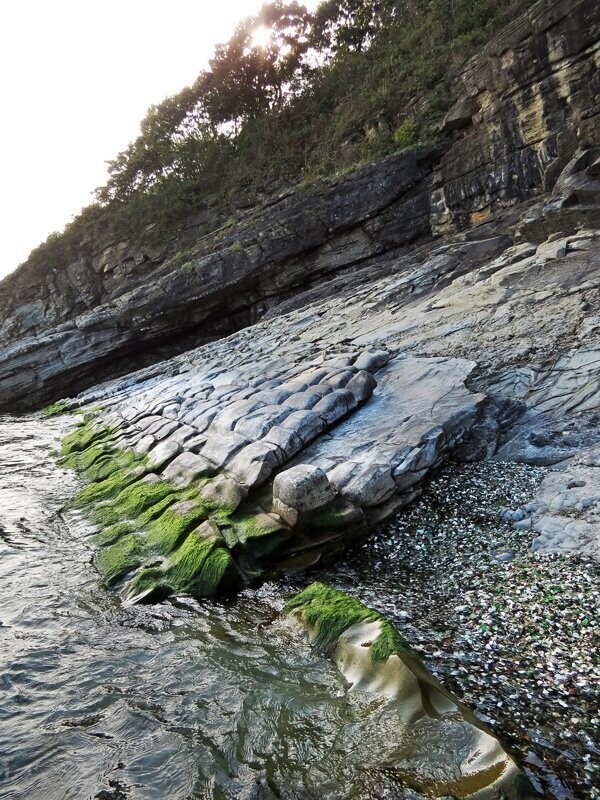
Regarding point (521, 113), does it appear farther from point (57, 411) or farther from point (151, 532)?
point (57, 411)

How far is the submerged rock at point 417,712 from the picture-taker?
124 inches

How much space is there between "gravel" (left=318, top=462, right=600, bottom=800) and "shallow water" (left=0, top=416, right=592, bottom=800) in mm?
195

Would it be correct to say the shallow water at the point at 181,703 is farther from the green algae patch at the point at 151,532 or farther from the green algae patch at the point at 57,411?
the green algae patch at the point at 57,411

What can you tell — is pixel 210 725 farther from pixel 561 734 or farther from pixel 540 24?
pixel 540 24

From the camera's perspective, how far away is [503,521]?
6641 millimetres

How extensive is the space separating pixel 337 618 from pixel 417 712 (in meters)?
1.38

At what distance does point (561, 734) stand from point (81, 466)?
12.4 metres

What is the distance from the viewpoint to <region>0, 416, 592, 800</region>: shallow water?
3537 millimetres

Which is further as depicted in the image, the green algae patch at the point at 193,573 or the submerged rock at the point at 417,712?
the green algae patch at the point at 193,573

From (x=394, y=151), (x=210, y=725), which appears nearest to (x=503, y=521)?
(x=210, y=725)

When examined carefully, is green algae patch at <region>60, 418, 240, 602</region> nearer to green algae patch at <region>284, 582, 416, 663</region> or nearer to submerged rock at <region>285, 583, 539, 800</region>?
green algae patch at <region>284, 582, 416, 663</region>

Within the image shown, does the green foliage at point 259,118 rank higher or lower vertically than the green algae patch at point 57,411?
higher

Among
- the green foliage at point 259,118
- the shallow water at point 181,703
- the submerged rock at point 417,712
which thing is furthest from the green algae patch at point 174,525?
the green foliage at point 259,118

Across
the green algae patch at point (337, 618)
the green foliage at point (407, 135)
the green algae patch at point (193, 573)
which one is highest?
the green foliage at point (407, 135)
